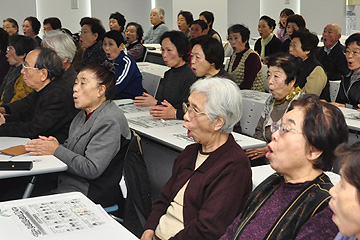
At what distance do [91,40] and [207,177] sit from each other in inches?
197

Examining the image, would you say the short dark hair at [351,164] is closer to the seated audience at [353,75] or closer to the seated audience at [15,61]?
the seated audience at [353,75]

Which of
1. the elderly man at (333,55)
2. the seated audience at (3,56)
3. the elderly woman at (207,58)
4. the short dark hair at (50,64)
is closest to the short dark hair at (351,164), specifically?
the short dark hair at (50,64)

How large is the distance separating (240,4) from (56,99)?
11141mm

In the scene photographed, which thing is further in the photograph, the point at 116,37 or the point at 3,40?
the point at 3,40

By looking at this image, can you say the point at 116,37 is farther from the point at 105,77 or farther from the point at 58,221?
the point at 58,221

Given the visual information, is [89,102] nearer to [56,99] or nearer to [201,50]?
[56,99]

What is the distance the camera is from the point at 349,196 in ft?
4.37

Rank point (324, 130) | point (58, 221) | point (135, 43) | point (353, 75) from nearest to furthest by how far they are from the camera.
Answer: point (324, 130) → point (58, 221) → point (353, 75) → point (135, 43)

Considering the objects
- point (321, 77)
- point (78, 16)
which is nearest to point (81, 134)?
point (321, 77)

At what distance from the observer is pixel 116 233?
6.78ft

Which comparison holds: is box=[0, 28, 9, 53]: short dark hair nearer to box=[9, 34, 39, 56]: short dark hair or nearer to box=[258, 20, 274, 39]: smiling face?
box=[9, 34, 39, 56]: short dark hair

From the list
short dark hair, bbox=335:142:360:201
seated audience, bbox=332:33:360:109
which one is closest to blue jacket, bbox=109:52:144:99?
seated audience, bbox=332:33:360:109

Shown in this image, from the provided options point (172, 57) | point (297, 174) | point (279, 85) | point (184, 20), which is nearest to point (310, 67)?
point (172, 57)

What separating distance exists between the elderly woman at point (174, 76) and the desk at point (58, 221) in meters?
2.15
